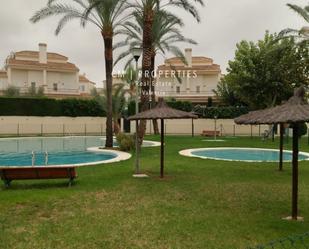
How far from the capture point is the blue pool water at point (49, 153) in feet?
60.8

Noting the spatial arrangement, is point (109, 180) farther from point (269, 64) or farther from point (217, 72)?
point (217, 72)

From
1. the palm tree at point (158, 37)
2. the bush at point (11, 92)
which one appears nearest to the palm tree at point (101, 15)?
the palm tree at point (158, 37)

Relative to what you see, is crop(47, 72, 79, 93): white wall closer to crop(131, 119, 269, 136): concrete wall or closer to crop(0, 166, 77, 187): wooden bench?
crop(131, 119, 269, 136): concrete wall

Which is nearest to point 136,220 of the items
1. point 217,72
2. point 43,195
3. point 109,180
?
point 43,195

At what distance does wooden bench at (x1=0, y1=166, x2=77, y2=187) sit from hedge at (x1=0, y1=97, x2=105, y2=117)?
29.2 metres

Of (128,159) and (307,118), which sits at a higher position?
(307,118)

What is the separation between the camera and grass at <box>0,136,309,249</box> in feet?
20.2

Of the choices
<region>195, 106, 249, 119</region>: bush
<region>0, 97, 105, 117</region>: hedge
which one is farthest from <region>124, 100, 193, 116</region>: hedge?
<region>0, 97, 105, 117</region>: hedge

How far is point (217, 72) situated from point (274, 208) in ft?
172

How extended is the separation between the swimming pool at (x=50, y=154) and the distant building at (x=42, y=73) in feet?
88.5

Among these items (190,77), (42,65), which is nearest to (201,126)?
(190,77)

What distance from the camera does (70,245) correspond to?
19.1 ft

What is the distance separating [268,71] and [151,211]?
1040 inches

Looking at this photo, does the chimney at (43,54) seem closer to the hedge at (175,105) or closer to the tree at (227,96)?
Answer: the hedge at (175,105)
